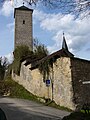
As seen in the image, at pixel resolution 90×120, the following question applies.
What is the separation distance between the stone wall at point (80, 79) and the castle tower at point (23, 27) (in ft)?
96.7

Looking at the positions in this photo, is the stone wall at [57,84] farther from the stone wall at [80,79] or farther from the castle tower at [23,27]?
the castle tower at [23,27]

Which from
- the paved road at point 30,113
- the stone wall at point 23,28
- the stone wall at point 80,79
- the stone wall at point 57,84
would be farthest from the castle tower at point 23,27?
the paved road at point 30,113

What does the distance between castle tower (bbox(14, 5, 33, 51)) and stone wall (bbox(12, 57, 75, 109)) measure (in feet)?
75.1

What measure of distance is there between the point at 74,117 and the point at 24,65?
21541mm

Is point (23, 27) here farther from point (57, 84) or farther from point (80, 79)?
point (80, 79)

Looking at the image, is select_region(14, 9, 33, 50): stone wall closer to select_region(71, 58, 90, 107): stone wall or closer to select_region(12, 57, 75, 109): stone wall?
select_region(12, 57, 75, 109): stone wall

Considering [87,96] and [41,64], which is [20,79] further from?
[87,96]

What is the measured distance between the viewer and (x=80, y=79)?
17.9m

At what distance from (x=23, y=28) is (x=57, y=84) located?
31.3m

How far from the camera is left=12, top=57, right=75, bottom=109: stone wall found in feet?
58.9

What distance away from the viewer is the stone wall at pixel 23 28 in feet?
157

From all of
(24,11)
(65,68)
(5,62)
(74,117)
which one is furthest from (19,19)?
(74,117)

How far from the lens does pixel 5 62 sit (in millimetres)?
48531

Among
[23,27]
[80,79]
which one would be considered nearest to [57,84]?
[80,79]
